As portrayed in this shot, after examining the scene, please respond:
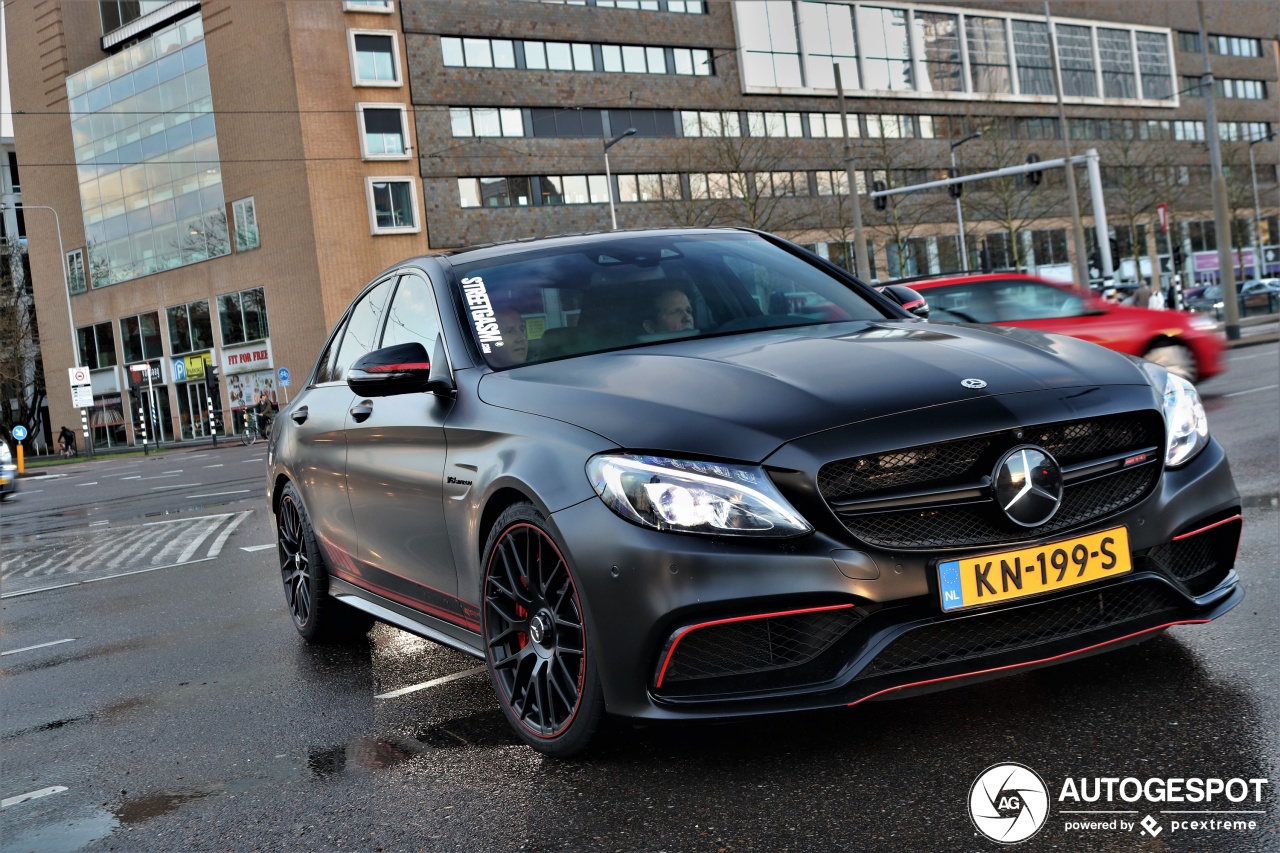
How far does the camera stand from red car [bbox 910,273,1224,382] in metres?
14.6

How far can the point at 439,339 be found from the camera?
4.46 m

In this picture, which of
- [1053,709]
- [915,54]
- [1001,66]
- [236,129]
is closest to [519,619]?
[1053,709]

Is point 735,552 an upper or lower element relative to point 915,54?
lower

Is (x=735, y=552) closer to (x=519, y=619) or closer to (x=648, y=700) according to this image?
(x=648, y=700)

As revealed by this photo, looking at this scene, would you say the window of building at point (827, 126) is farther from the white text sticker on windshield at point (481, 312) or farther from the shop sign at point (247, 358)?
the white text sticker on windshield at point (481, 312)

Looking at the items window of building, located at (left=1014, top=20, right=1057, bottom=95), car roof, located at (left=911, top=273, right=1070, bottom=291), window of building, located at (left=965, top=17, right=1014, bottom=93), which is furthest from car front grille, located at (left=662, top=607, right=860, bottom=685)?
window of building, located at (left=1014, top=20, right=1057, bottom=95)

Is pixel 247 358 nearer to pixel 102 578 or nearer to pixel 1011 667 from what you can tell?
pixel 102 578

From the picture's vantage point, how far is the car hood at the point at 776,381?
3.23m

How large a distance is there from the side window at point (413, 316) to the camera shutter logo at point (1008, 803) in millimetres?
2339

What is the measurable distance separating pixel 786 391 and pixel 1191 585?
1259 mm

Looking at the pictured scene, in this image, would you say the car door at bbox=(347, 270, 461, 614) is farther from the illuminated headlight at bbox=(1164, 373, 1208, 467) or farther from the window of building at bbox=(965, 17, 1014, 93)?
the window of building at bbox=(965, 17, 1014, 93)

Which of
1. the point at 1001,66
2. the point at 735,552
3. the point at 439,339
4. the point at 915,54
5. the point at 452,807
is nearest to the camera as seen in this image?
A: the point at 735,552

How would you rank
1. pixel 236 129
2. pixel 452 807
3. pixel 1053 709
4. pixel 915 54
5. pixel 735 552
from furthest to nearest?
pixel 915 54 → pixel 236 129 → pixel 1053 709 → pixel 452 807 → pixel 735 552

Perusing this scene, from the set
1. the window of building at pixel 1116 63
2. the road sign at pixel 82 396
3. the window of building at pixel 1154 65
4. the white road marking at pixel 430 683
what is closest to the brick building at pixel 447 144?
the window of building at pixel 1116 63
